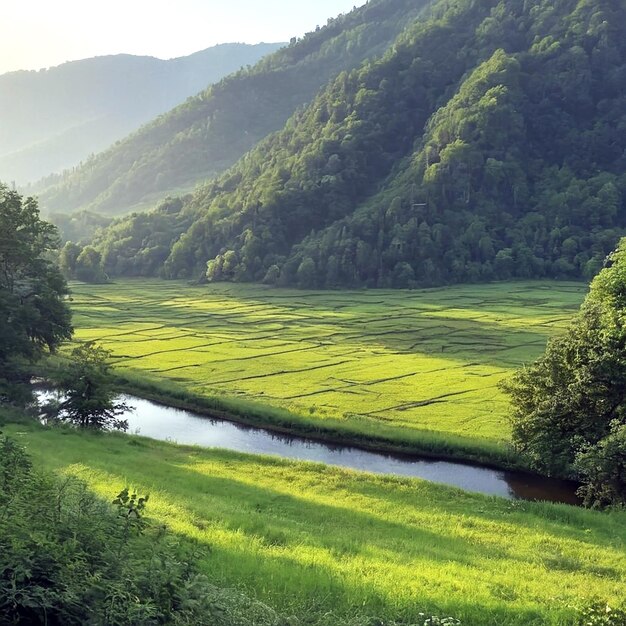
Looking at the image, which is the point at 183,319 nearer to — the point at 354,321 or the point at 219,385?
the point at 354,321

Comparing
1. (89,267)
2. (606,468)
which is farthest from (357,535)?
(89,267)

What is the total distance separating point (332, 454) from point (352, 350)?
28.6 m

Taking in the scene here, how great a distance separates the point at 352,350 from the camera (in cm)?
6638

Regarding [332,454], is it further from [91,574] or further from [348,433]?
[91,574]

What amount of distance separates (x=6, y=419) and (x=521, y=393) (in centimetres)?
2940

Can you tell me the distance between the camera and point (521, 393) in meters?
35.1

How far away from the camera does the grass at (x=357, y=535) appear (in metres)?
12.8

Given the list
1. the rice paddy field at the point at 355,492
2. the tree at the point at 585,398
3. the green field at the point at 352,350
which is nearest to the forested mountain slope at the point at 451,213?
the green field at the point at 352,350

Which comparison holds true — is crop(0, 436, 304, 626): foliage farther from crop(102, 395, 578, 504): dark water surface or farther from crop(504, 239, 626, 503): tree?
crop(102, 395, 578, 504): dark water surface

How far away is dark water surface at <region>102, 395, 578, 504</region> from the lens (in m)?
33.0

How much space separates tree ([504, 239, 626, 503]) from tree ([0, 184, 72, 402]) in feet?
107

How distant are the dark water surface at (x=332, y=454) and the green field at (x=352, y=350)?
2068 mm

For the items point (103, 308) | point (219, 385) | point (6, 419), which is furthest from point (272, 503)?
point (103, 308)

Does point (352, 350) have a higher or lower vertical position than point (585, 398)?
lower
